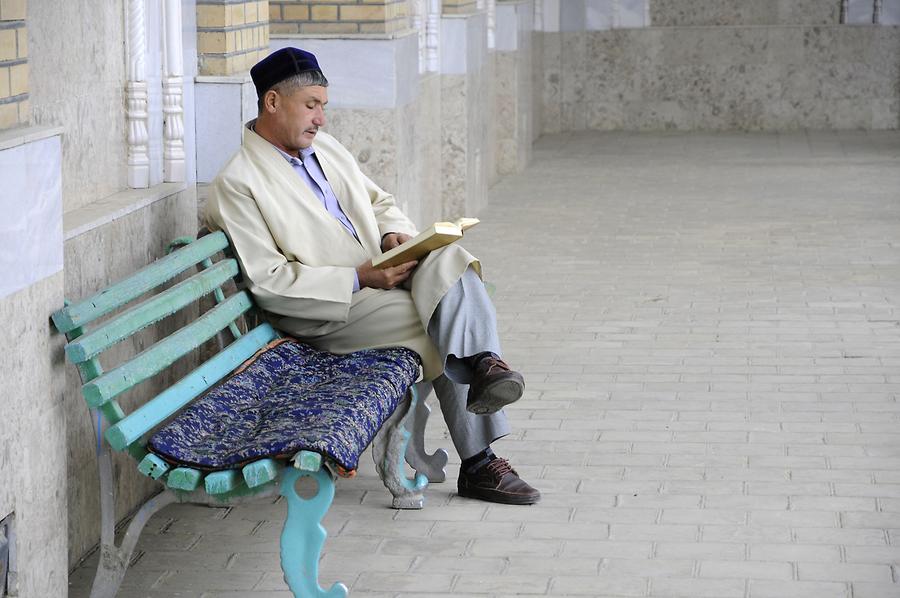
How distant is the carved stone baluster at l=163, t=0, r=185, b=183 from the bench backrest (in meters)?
0.48

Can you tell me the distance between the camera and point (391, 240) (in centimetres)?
468

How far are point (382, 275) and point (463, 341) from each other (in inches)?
13.2

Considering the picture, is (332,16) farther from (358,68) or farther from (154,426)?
(154,426)

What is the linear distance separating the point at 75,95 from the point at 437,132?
540cm

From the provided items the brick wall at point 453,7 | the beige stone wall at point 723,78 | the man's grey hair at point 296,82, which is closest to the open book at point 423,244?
the man's grey hair at point 296,82

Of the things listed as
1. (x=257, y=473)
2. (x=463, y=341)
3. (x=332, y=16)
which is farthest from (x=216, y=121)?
(x=332, y=16)

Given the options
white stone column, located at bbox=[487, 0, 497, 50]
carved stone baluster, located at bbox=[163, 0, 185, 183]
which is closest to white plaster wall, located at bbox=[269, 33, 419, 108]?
carved stone baluster, located at bbox=[163, 0, 185, 183]

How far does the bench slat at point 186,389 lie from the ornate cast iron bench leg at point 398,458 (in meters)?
0.45

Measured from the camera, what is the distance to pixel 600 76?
645 inches

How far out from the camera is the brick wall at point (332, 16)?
728 cm

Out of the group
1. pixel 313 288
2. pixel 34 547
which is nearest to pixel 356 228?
pixel 313 288

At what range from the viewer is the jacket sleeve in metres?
4.18

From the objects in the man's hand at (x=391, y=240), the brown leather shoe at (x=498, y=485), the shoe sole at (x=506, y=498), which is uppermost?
the man's hand at (x=391, y=240)

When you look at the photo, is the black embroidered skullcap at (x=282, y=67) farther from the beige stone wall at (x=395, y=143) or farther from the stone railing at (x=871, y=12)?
the stone railing at (x=871, y=12)
